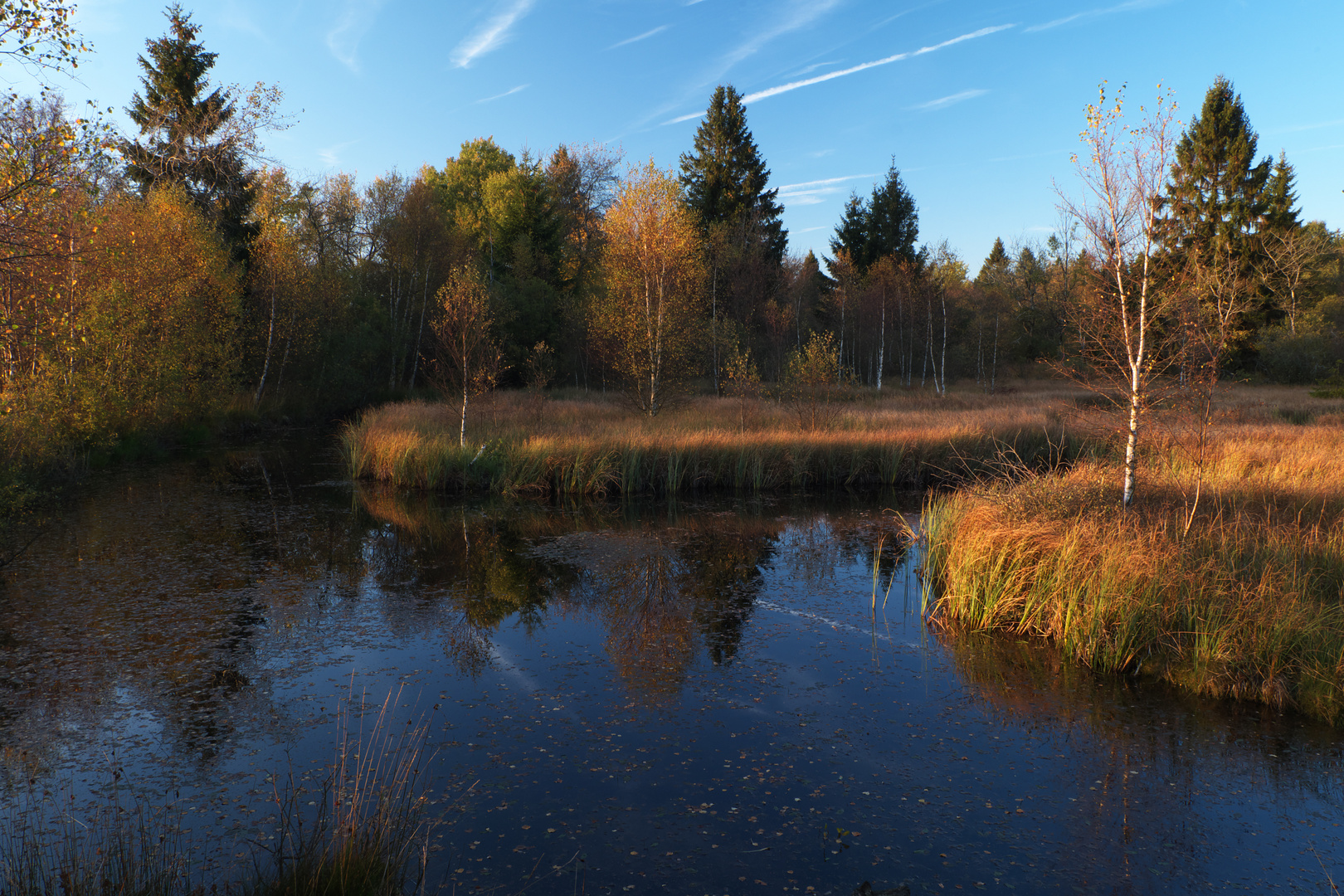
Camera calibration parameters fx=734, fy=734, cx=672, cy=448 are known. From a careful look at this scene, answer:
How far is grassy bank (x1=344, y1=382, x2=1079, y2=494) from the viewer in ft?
47.5

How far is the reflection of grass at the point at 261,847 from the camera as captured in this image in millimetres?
2918

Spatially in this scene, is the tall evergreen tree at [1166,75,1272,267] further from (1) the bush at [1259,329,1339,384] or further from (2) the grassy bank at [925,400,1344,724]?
(2) the grassy bank at [925,400,1344,724]

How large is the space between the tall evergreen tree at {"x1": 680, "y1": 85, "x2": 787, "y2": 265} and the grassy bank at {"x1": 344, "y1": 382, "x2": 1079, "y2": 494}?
65.3ft

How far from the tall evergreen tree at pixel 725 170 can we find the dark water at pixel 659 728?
1183 inches

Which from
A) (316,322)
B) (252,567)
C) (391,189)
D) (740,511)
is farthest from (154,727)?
(391,189)

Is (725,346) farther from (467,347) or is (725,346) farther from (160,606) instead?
(160,606)

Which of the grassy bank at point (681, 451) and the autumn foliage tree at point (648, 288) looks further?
the autumn foliage tree at point (648, 288)

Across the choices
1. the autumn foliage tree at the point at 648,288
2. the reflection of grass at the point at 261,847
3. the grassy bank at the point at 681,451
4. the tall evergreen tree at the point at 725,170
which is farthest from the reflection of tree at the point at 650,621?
the tall evergreen tree at the point at 725,170

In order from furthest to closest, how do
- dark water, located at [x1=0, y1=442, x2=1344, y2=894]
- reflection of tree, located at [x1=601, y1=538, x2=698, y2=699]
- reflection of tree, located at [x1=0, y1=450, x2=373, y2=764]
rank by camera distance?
1. reflection of tree, located at [x1=601, y1=538, x2=698, y2=699]
2. reflection of tree, located at [x1=0, y1=450, x2=373, y2=764]
3. dark water, located at [x1=0, y1=442, x2=1344, y2=894]

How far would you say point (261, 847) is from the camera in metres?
3.46

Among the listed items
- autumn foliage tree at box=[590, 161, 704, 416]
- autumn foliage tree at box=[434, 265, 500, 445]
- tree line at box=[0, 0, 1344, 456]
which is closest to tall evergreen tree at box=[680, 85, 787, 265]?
tree line at box=[0, 0, 1344, 456]

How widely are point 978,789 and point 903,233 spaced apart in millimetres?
42033

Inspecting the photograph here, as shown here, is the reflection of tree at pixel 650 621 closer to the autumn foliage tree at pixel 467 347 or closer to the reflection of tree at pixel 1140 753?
the reflection of tree at pixel 1140 753

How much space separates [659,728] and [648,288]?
665 inches
